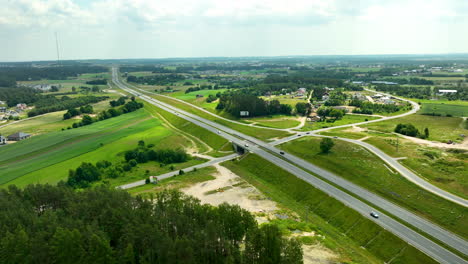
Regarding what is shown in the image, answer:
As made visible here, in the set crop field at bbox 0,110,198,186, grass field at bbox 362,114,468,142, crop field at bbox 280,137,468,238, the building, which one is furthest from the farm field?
grass field at bbox 362,114,468,142

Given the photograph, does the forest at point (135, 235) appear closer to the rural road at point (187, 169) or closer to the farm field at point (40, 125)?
the rural road at point (187, 169)

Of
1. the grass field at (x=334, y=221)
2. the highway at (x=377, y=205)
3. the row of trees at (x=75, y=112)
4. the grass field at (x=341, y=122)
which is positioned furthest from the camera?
the row of trees at (x=75, y=112)

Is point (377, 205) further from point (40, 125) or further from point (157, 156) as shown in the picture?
point (40, 125)

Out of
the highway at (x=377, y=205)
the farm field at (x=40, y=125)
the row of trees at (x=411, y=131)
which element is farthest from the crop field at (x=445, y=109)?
the farm field at (x=40, y=125)

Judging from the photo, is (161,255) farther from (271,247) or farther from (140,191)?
(140,191)

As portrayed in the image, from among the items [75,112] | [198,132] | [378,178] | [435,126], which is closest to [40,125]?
[75,112]

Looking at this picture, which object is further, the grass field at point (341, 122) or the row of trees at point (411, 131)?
the grass field at point (341, 122)
